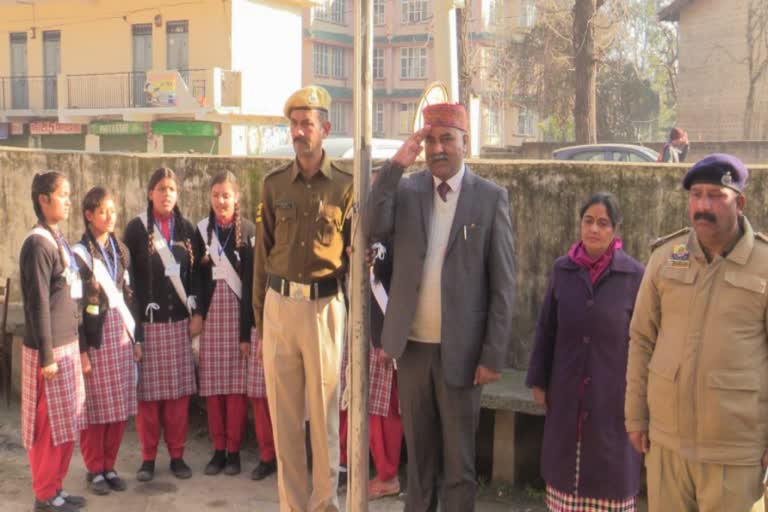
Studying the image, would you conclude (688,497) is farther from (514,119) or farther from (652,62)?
(514,119)

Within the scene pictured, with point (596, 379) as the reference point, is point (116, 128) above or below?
above

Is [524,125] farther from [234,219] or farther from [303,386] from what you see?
[303,386]

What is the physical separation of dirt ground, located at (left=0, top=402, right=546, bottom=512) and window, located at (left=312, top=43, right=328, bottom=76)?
Result: 116 feet

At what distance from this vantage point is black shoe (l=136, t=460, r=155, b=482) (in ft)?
17.8

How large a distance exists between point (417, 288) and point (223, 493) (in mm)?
2186

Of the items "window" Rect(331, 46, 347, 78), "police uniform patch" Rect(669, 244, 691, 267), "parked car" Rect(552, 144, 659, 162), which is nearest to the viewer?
"police uniform patch" Rect(669, 244, 691, 267)

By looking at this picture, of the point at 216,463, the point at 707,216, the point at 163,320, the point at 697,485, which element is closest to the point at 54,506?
the point at 216,463

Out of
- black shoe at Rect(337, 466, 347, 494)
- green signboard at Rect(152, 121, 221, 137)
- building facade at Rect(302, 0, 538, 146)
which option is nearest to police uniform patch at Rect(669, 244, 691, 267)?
black shoe at Rect(337, 466, 347, 494)

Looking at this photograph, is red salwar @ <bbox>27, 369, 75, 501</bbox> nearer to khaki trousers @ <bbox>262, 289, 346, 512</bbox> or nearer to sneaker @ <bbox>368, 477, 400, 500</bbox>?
khaki trousers @ <bbox>262, 289, 346, 512</bbox>

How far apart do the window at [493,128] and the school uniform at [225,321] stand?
3518 centimetres

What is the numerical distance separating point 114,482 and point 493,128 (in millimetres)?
38259

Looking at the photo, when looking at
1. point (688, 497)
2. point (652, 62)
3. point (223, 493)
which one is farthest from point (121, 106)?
point (688, 497)

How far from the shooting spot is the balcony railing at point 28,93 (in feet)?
96.7

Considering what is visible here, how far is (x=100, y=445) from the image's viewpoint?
17.4 ft
